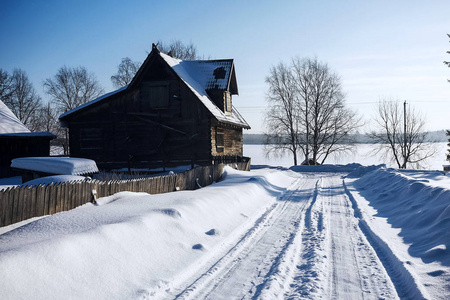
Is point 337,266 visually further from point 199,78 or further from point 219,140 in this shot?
point 199,78

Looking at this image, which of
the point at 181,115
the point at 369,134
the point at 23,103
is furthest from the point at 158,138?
the point at 23,103

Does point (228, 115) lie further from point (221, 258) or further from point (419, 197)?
point (221, 258)

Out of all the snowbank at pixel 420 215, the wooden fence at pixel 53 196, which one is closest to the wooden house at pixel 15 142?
the wooden fence at pixel 53 196

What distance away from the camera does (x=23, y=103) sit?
48.2 m

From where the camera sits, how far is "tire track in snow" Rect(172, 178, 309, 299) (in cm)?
486

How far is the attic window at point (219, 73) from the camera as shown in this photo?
2594cm

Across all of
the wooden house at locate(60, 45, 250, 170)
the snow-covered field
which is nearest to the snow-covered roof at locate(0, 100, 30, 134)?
the wooden house at locate(60, 45, 250, 170)

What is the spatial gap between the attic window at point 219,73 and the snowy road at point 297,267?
18226mm

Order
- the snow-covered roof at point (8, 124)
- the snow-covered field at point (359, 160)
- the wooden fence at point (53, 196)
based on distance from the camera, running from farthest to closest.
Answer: the snow-covered field at point (359, 160) → the snow-covered roof at point (8, 124) → the wooden fence at point (53, 196)

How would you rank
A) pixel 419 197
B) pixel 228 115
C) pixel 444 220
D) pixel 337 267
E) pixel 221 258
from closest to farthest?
pixel 337 267 → pixel 221 258 → pixel 444 220 → pixel 419 197 → pixel 228 115

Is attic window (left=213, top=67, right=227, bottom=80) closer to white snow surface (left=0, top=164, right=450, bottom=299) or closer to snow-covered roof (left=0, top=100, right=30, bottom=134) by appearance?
snow-covered roof (left=0, top=100, right=30, bottom=134)

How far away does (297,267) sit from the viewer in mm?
5762

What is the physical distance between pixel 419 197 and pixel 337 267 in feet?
21.1

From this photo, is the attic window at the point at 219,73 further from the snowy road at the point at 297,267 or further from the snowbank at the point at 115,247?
the snowy road at the point at 297,267
